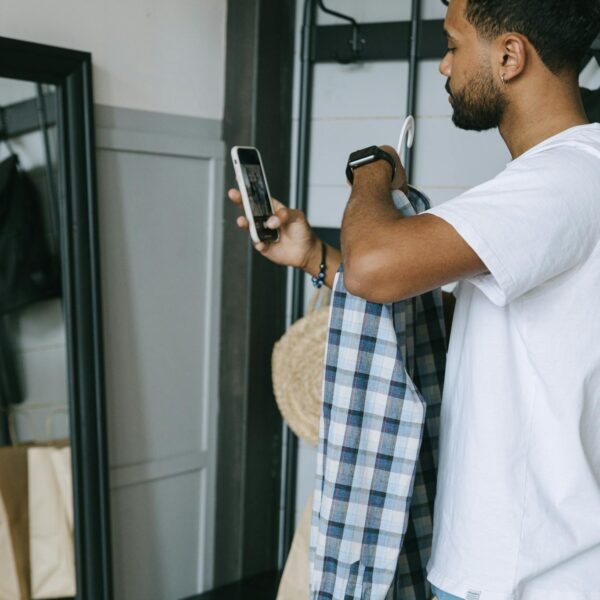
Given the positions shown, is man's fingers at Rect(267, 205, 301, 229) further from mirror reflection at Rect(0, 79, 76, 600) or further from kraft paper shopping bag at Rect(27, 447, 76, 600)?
kraft paper shopping bag at Rect(27, 447, 76, 600)

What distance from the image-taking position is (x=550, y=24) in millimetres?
1131

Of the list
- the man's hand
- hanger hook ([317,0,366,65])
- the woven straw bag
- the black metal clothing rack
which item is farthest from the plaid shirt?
hanger hook ([317,0,366,65])

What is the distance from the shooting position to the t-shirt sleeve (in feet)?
3.36

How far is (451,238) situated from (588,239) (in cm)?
16

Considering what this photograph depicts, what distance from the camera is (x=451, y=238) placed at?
40.7 inches

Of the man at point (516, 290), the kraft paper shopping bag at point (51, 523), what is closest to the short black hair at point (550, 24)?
the man at point (516, 290)

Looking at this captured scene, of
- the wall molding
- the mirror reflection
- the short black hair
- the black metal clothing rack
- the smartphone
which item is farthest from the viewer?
the black metal clothing rack

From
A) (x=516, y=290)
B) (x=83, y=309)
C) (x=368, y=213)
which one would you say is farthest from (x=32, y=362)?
(x=516, y=290)

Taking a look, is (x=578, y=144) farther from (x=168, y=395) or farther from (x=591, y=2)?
(x=168, y=395)

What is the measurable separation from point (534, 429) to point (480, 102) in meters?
0.42

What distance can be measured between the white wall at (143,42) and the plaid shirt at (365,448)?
1.07 m

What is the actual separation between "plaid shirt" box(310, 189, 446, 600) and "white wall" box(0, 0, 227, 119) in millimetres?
1065

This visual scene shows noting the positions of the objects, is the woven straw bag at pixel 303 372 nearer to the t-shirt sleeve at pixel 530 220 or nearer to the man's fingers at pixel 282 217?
the man's fingers at pixel 282 217

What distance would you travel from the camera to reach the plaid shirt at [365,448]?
3.97 feet
